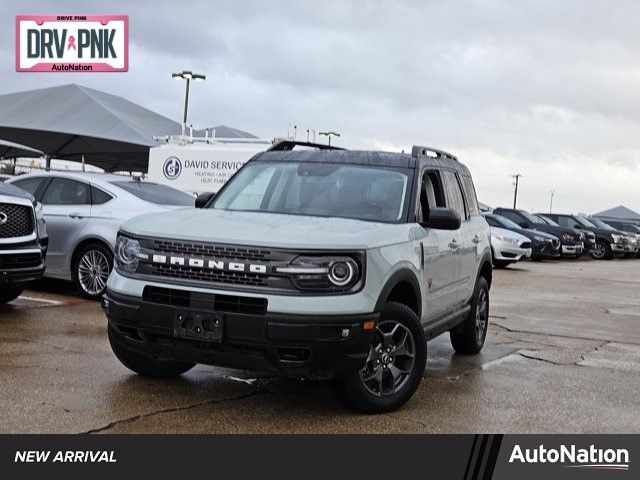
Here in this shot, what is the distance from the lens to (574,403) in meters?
5.95

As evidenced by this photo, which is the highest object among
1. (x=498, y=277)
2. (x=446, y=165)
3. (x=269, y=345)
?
(x=446, y=165)

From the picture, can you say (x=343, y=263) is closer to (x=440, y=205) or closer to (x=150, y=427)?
(x=150, y=427)

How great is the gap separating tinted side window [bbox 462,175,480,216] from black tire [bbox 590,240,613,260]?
2391 centimetres

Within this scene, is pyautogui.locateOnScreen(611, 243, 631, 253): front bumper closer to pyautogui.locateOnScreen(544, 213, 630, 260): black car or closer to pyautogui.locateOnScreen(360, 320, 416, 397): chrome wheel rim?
pyautogui.locateOnScreen(544, 213, 630, 260): black car

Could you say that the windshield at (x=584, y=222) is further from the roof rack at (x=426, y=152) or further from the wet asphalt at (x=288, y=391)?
the roof rack at (x=426, y=152)

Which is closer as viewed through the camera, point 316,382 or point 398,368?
point 398,368

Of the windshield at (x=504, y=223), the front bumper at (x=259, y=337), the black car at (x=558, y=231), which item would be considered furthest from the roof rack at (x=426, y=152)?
the black car at (x=558, y=231)

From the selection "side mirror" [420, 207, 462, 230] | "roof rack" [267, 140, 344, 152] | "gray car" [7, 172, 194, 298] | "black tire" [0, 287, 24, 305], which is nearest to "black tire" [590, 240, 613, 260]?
"gray car" [7, 172, 194, 298]

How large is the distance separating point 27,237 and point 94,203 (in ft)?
6.07

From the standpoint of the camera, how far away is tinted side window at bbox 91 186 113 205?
999 cm

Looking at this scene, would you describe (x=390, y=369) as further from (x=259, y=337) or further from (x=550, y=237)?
(x=550, y=237)

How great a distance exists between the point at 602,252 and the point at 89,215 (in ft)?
80.7

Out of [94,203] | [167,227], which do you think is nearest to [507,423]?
[167,227]

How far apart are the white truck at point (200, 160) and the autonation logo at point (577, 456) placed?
15445mm
